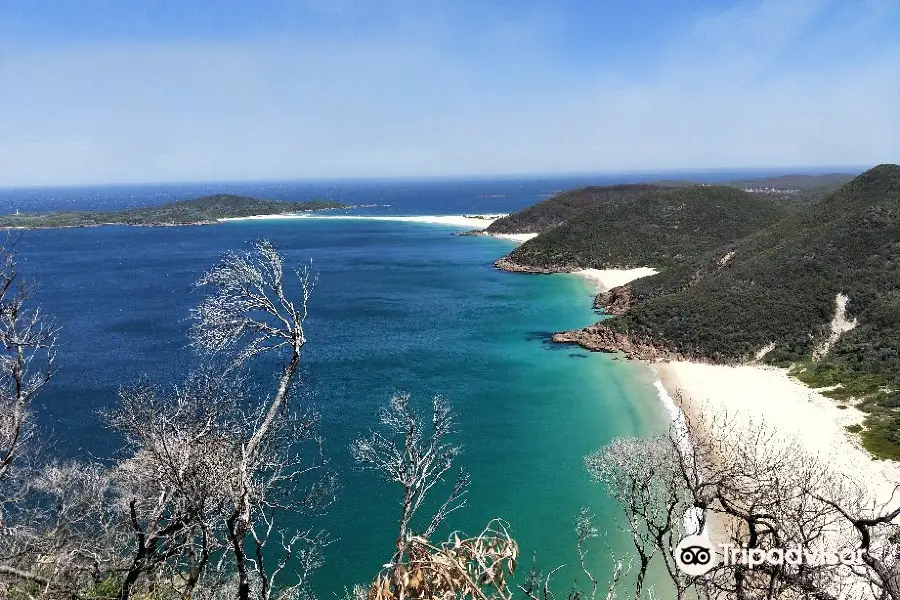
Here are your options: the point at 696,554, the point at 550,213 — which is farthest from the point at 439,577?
the point at 550,213

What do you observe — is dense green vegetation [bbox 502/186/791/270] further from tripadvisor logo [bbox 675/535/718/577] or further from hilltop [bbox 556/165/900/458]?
tripadvisor logo [bbox 675/535/718/577]

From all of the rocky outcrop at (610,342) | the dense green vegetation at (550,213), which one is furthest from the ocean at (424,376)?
the dense green vegetation at (550,213)

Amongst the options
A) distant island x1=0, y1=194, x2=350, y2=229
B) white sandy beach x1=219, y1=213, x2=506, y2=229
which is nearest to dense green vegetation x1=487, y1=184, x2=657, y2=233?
white sandy beach x1=219, y1=213, x2=506, y2=229

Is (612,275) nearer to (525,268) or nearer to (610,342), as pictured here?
(525,268)

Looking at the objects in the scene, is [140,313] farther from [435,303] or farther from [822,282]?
[822,282]

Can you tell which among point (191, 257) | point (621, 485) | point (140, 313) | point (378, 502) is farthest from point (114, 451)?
point (191, 257)

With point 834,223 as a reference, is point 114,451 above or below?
below

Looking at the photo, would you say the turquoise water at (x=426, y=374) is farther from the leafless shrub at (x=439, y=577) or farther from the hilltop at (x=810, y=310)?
the leafless shrub at (x=439, y=577)
